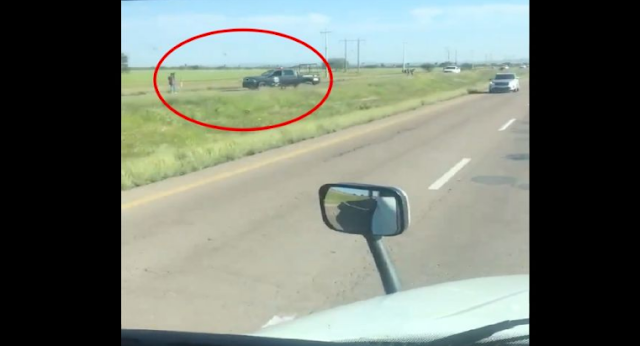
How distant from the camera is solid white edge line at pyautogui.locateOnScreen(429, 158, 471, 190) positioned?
34.7ft

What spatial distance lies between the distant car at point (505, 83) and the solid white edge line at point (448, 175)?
2969cm

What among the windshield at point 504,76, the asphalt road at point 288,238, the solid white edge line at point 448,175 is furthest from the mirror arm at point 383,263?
the windshield at point 504,76

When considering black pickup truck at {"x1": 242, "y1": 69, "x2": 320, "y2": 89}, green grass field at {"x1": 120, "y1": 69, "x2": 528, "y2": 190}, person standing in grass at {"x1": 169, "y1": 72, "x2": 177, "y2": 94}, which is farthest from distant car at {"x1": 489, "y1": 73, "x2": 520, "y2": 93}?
person standing in grass at {"x1": 169, "y1": 72, "x2": 177, "y2": 94}

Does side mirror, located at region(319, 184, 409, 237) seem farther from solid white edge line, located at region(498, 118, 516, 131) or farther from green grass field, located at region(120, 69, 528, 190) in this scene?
solid white edge line, located at region(498, 118, 516, 131)

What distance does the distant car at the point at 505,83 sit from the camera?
42.2 meters

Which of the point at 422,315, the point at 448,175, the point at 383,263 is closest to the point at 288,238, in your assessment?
the point at 383,263

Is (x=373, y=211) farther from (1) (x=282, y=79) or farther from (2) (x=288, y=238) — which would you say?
(1) (x=282, y=79)

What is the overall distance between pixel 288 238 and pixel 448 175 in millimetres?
4982

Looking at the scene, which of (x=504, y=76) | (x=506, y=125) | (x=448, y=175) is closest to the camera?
(x=448, y=175)

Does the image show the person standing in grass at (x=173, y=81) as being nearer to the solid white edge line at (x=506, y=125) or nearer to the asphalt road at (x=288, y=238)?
the solid white edge line at (x=506, y=125)

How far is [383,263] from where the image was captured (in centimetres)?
345
